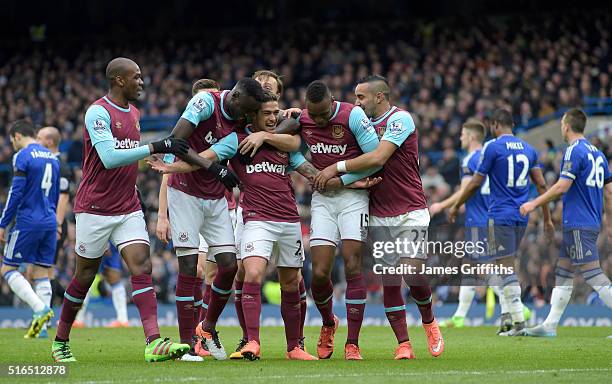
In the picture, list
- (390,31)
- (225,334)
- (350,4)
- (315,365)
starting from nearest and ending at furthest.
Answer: (315,365) < (225,334) < (390,31) < (350,4)

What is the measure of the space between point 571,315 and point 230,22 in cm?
2368

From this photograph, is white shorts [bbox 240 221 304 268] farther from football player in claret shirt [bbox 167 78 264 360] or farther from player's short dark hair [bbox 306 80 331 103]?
player's short dark hair [bbox 306 80 331 103]

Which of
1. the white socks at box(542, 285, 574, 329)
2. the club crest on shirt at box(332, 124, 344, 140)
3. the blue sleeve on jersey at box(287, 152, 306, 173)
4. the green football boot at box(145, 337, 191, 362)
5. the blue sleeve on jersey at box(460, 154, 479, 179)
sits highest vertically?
the club crest on shirt at box(332, 124, 344, 140)

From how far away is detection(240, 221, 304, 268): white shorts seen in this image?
353 inches

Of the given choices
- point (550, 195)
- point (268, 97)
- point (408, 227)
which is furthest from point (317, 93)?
point (550, 195)

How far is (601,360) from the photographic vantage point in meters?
9.15

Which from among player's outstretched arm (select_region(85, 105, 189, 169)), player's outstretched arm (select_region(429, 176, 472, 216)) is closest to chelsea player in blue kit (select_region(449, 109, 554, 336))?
player's outstretched arm (select_region(429, 176, 472, 216))

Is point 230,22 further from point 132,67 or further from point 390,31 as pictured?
Result: point 132,67

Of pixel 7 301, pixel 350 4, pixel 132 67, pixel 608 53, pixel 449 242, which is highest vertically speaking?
pixel 350 4

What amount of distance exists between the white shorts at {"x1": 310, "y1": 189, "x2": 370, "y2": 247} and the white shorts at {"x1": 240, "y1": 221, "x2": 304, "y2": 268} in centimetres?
17

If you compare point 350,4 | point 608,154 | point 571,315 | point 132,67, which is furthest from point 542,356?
point 350,4

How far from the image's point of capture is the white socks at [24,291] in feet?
41.4

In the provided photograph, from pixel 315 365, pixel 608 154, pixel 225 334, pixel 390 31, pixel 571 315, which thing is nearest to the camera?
pixel 315 365

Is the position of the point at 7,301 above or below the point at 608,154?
below
